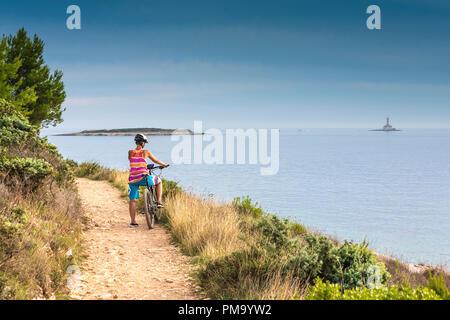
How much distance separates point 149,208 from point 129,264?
9.70 feet

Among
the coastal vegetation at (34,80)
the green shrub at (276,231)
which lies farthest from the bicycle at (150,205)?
the coastal vegetation at (34,80)

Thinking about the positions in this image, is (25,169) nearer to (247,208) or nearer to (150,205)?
(150,205)

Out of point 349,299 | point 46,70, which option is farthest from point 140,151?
point 46,70

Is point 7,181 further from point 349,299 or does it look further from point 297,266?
point 349,299

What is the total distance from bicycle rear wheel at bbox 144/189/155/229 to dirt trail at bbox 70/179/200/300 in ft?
0.71

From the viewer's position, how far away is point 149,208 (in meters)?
10.1

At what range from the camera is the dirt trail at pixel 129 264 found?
19.1ft

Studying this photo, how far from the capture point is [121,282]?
6.20m

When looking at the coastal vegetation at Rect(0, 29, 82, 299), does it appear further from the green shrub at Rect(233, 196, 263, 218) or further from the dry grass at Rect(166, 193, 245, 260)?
the green shrub at Rect(233, 196, 263, 218)

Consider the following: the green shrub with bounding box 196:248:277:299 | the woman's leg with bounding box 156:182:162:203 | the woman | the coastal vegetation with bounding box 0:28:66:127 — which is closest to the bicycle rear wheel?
the woman's leg with bounding box 156:182:162:203

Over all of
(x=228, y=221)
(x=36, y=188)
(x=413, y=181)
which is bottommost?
(x=413, y=181)

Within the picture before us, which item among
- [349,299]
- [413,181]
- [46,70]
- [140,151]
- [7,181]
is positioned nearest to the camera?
[349,299]

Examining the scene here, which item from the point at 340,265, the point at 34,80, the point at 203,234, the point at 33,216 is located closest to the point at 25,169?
the point at 33,216

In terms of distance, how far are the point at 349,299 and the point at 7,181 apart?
759 centimetres
